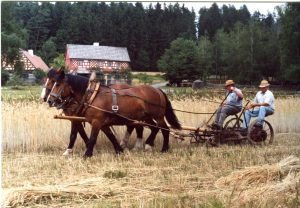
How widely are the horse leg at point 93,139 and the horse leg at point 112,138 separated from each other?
0.05m

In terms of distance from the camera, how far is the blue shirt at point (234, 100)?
2.80 m

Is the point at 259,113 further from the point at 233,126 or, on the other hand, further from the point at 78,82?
the point at 78,82

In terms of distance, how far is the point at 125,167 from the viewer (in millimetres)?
2678

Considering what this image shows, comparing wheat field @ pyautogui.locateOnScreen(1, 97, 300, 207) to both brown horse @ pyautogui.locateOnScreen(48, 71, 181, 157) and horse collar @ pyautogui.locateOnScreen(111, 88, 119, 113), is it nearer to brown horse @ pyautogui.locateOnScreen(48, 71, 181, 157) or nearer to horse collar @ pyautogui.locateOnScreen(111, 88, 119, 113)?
brown horse @ pyautogui.locateOnScreen(48, 71, 181, 157)

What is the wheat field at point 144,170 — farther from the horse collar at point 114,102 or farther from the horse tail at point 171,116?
the horse collar at point 114,102

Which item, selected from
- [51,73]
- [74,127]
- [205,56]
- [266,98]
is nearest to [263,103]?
[266,98]

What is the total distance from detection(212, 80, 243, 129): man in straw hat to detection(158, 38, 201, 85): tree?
231 mm

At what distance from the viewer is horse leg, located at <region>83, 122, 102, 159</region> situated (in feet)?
9.04

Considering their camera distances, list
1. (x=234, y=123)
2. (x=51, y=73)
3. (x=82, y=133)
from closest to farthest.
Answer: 1. (x=51, y=73)
2. (x=82, y=133)
3. (x=234, y=123)

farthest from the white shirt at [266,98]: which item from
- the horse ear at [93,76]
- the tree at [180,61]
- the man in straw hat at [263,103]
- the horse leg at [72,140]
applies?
the horse leg at [72,140]

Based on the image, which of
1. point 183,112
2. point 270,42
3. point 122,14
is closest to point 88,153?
point 183,112

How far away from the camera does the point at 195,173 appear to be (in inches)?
106

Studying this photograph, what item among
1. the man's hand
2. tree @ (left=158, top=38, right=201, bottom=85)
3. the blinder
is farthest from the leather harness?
the man's hand

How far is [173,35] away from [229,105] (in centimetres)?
55
